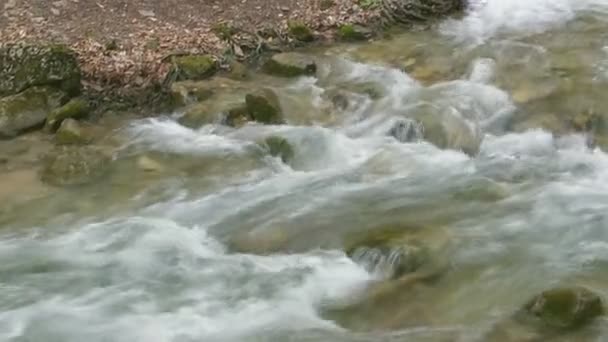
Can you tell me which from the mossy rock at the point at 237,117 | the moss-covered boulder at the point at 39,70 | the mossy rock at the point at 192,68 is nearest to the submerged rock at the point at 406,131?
the mossy rock at the point at 237,117

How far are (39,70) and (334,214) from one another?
390 centimetres

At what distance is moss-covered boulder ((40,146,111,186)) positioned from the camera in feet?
26.7

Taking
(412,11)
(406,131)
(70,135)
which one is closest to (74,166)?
(70,135)

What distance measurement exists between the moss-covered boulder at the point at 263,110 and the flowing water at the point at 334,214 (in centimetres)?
18

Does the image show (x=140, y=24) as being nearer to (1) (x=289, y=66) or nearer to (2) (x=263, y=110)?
(1) (x=289, y=66)

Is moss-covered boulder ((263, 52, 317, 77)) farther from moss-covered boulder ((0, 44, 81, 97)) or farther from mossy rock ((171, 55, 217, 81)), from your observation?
moss-covered boulder ((0, 44, 81, 97))

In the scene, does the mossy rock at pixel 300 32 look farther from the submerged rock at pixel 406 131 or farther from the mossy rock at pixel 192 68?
the submerged rock at pixel 406 131

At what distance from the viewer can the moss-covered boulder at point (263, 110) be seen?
9.17 metres

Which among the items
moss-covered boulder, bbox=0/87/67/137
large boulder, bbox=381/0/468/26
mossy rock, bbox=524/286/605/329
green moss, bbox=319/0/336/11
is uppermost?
moss-covered boulder, bbox=0/87/67/137

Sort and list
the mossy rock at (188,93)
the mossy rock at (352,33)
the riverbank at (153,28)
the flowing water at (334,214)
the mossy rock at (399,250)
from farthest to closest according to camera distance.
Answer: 1. the mossy rock at (352,33)
2. the riverbank at (153,28)
3. the mossy rock at (188,93)
4. the mossy rock at (399,250)
5. the flowing water at (334,214)

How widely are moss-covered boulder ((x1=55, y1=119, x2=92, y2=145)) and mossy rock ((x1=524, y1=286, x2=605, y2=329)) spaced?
4943mm

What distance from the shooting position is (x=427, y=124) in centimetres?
900

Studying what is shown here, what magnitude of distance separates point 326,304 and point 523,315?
1286mm

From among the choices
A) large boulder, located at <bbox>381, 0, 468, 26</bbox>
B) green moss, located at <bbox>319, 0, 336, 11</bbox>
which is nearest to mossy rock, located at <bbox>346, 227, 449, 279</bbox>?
large boulder, located at <bbox>381, 0, 468, 26</bbox>
